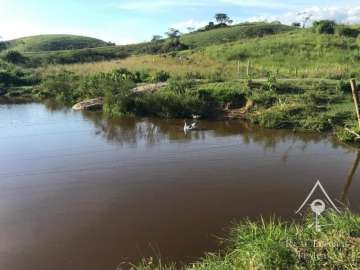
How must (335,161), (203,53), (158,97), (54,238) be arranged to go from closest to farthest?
Answer: (54,238), (335,161), (158,97), (203,53)

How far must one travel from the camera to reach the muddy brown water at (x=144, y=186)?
372 inches

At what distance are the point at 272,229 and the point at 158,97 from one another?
1569cm

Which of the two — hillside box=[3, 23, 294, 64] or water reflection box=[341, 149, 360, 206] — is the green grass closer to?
hillside box=[3, 23, 294, 64]

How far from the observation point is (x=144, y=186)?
42.2 feet

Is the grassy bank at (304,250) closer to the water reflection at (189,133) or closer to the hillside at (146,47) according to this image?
the water reflection at (189,133)

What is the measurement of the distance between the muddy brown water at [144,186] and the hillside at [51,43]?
65949 millimetres

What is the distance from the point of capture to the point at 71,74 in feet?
108

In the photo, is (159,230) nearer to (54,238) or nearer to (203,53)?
(54,238)

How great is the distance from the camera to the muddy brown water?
945 cm

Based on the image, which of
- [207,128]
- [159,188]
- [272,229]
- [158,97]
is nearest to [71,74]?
[158,97]

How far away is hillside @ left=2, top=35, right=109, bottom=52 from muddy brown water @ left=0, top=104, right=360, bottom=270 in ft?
216

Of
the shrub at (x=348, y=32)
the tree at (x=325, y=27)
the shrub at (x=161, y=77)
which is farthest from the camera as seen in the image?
the tree at (x=325, y=27)

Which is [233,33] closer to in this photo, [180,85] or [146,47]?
[146,47]

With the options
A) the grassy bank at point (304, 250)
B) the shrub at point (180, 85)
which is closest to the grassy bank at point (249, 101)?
the shrub at point (180, 85)
